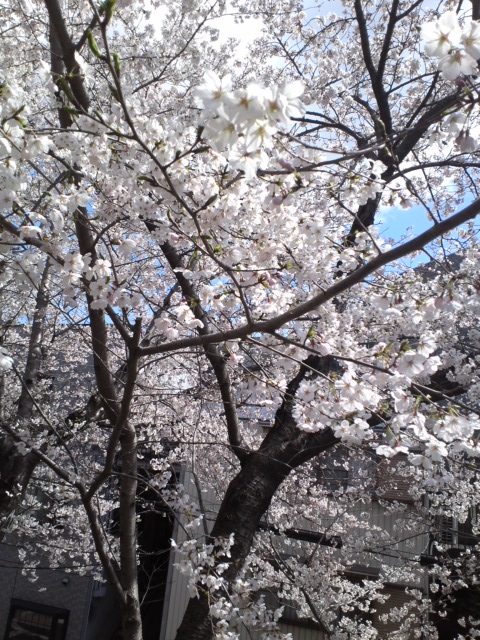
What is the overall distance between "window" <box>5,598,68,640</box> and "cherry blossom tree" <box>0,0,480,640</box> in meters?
3.85

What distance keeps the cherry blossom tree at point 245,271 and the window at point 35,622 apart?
12.6 ft

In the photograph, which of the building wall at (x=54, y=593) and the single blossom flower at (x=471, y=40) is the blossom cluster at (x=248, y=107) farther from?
the building wall at (x=54, y=593)

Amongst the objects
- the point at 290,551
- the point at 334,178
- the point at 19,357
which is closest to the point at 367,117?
the point at 334,178

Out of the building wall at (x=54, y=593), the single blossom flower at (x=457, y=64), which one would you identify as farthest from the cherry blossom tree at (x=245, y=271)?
the building wall at (x=54, y=593)

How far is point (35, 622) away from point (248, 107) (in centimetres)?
1204

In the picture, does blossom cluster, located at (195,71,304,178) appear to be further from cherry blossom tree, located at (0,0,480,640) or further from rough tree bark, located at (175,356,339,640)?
rough tree bark, located at (175,356,339,640)

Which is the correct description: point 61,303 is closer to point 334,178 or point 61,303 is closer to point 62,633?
point 334,178

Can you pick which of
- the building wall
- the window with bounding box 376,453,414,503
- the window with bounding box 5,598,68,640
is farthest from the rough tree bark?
the window with bounding box 5,598,68,640

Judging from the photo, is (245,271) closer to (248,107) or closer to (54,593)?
(248,107)

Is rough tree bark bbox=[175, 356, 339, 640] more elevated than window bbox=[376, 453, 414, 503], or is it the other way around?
window bbox=[376, 453, 414, 503]

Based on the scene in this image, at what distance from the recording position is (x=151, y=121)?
2914 millimetres

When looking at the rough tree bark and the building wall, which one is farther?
the building wall

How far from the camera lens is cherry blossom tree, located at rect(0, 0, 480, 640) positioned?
230 centimetres

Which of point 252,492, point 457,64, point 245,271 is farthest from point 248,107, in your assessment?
point 252,492
